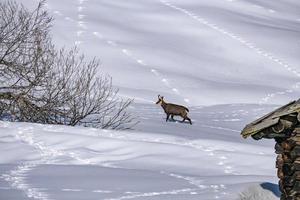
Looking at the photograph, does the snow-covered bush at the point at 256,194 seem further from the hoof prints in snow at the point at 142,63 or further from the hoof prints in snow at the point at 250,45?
the hoof prints in snow at the point at 250,45

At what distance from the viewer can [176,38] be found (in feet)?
132

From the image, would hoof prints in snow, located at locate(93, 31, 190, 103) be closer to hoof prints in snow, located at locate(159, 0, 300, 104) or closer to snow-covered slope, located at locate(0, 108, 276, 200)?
hoof prints in snow, located at locate(159, 0, 300, 104)

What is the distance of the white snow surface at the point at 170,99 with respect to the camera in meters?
12.3

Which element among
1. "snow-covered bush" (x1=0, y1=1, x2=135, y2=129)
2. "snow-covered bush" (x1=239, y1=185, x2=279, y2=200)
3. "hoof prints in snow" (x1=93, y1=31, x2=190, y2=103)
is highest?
"hoof prints in snow" (x1=93, y1=31, x2=190, y2=103)

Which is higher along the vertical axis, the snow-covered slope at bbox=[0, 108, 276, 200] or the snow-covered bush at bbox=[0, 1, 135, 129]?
the snow-covered bush at bbox=[0, 1, 135, 129]

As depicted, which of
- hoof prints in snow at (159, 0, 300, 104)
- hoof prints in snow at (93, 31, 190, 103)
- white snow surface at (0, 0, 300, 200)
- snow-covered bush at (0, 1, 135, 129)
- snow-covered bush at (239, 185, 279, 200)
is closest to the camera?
snow-covered bush at (239, 185, 279, 200)

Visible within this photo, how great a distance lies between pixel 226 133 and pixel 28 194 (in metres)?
11.1

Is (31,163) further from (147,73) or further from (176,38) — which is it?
(176,38)

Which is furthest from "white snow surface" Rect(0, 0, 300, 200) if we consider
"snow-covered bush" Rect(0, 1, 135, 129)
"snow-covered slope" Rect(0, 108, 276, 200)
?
"snow-covered bush" Rect(0, 1, 135, 129)

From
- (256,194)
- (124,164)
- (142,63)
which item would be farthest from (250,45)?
(256,194)

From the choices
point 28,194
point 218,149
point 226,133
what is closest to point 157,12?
point 226,133

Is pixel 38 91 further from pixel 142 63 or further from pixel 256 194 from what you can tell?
pixel 142 63

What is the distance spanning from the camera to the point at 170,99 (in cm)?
3019

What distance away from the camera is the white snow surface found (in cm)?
1232
